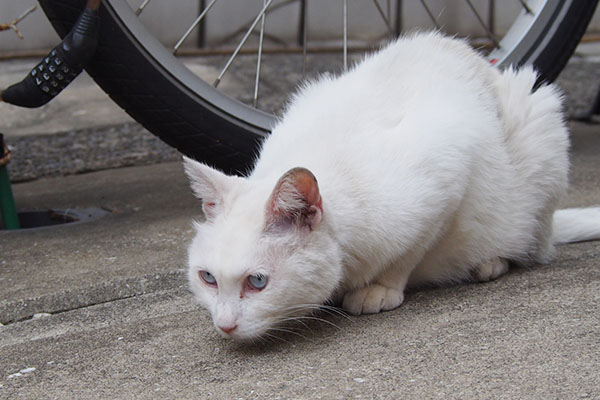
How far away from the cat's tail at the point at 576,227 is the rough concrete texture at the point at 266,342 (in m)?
0.03

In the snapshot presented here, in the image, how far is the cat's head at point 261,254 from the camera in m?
1.51

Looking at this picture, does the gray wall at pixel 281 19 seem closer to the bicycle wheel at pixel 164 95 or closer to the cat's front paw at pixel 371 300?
the bicycle wheel at pixel 164 95

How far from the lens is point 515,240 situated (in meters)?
1.98

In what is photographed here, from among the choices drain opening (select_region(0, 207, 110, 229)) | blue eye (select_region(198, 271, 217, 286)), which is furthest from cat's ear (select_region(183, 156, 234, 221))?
drain opening (select_region(0, 207, 110, 229))

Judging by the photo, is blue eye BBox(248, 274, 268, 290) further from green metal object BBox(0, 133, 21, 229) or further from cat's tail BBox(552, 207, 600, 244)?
green metal object BBox(0, 133, 21, 229)

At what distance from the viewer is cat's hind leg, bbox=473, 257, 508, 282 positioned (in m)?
1.94

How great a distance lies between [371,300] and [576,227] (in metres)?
0.78

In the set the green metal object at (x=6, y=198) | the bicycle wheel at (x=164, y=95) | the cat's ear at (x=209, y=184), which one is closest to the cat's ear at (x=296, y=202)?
the cat's ear at (x=209, y=184)

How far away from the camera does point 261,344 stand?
→ 1621mm

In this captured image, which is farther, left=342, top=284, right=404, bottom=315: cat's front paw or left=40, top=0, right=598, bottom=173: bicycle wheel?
left=40, top=0, right=598, bottom=173: bicycle wheel

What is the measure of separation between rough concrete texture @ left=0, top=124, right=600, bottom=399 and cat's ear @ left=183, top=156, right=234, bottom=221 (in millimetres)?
279

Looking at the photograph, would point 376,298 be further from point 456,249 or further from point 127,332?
point 127,332

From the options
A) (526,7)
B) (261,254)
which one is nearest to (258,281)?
(261,254)

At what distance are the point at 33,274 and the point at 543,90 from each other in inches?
56.9
